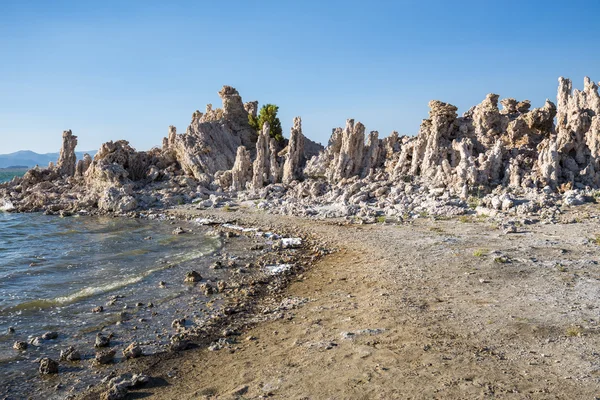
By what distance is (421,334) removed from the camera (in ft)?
37.5

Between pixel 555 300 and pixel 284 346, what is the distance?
27.9 ft

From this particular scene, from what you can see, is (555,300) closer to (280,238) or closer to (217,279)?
(217,279)

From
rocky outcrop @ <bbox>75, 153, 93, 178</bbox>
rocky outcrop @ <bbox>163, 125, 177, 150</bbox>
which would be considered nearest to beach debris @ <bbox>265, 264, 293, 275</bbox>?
rocky outcrop @ <bbox>163, 125, 177, 150</bbox>

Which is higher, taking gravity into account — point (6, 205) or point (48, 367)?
point (6, 205)

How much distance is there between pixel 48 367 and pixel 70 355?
2.32 feet

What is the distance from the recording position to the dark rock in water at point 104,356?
37.5 feet

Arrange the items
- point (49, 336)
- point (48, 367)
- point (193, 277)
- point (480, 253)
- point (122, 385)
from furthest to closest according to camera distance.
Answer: point (480, 253) → point (193, 277) → point (49, 336) → point (48, 367) → point (122, 385)

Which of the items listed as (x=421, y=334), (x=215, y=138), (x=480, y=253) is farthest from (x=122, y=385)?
(x=215, y=138)

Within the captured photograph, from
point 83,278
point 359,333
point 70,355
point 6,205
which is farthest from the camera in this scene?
point 6,205

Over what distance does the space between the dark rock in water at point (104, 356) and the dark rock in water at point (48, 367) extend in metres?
→ 0.99

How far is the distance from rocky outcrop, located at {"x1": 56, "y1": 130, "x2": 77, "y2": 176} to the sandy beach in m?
48.5

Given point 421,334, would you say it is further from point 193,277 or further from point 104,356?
point 193,277

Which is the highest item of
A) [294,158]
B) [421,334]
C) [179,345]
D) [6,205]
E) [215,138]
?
[215,138]

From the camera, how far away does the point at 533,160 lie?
34.3m
